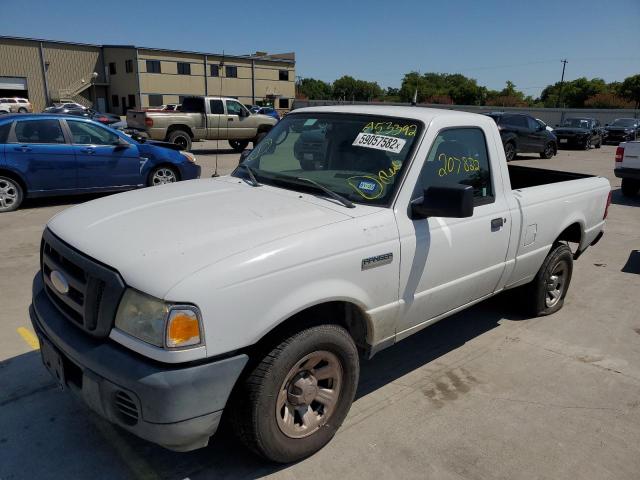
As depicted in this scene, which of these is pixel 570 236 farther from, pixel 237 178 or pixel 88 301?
pixel 88 301

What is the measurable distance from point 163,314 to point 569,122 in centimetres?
2799

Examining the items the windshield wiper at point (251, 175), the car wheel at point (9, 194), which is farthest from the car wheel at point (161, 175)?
the windshield wiper at point (251, 175)

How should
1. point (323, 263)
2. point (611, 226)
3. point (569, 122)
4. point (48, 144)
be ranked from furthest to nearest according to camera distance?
point (569, 122), point (611, 226), point (48, 144), point (323, 263)

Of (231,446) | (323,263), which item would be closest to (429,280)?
(323,263)

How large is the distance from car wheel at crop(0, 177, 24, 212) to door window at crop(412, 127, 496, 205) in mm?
7720

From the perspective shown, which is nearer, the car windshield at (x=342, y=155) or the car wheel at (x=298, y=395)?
the car wheel at (x=298, y=395)

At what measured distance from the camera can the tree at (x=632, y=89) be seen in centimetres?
6588

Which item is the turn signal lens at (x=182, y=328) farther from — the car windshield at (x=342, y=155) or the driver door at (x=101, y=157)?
the driver door at (x=101, y=157)

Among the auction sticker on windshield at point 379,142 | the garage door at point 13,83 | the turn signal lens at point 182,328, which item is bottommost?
the turn signal lens at point 182,328

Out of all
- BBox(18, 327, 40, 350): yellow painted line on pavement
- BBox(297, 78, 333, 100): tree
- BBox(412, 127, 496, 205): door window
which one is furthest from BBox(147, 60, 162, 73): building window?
BBox(297, 78, 333, 100): tree

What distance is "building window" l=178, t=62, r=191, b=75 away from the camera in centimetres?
5971

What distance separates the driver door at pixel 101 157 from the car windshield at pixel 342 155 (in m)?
5.96

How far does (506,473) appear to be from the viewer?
107 inches

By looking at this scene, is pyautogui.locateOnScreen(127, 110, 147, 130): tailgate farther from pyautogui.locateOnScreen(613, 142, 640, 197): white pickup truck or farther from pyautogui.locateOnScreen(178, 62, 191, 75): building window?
pyautogui.locateOnScreen(178, 62, 191, 75): building window
